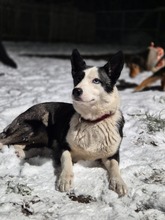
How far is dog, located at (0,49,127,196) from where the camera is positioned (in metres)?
3.44

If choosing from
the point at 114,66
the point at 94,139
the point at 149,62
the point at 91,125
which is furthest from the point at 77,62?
the point at 149,62

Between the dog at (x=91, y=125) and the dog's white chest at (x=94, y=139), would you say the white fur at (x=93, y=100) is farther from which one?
the dog's white chest at (x=94, y=139)

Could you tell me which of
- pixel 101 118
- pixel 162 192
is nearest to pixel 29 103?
pixel 101 118

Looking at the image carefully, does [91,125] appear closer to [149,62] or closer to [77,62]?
[77,62]

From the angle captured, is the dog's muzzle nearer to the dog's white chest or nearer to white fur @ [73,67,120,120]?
white fur @ [73,67,120,120]

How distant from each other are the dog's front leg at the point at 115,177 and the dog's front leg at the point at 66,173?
14.2 inches

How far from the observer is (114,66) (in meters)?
3.58

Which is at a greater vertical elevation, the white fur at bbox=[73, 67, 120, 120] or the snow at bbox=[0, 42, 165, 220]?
the white fur at bbox=[73, 67, 120, 120]

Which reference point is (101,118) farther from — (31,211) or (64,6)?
(64,6)

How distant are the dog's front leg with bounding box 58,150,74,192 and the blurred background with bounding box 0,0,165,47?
551 inches

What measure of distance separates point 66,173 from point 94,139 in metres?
0.43

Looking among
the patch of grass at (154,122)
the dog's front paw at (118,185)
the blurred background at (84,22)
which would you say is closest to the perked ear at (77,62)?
the dog's front paw at (118,185)

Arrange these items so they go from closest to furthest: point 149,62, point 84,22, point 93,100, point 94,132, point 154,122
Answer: point 93,100, point 94,132, point 154,122, point 149,62, point 84,22

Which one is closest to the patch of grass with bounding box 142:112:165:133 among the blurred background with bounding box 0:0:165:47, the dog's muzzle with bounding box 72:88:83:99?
the dog's muzzle with bounding box 72:88:83:99
